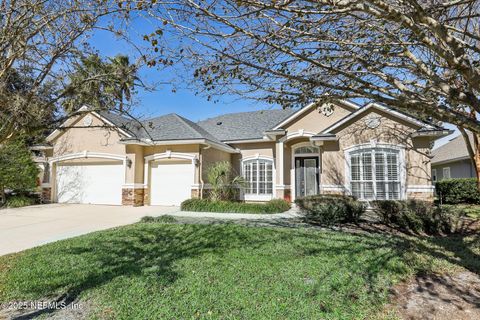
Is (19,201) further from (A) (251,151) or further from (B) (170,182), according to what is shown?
(A) (251,151)

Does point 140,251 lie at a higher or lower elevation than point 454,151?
lower

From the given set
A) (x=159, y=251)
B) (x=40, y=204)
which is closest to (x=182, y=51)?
(x=159, y=251)

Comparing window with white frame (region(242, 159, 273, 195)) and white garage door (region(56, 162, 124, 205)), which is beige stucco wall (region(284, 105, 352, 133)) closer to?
window with white frame (region(242, 159, 273, 195))

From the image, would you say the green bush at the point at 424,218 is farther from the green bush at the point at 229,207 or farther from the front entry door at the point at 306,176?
the front entry door at the point at 306,176

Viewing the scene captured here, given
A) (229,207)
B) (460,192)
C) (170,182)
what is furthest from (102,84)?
(460,192)

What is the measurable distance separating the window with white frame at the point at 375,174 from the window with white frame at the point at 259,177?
A: 529cm

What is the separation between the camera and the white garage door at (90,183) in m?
16.0

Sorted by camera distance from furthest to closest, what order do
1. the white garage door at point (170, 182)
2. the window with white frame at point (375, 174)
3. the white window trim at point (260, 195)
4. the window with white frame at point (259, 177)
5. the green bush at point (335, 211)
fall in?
the window with white frame at point (259, 177), the white window trim at point (260, 195), the white garage door at point (170, 182), the window with white frame at point (375, 174), the green bush at point (335, 211)

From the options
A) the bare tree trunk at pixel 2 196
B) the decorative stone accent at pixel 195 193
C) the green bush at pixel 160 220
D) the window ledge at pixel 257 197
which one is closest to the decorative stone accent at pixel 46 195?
the bare tree trunk at pixel 2 196

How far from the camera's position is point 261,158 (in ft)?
57.1

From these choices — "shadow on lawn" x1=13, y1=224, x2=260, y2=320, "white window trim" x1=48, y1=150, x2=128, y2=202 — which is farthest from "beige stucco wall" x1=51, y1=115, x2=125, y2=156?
"shadow on lawn" x1=13, y1=224, x2=260, y2=320

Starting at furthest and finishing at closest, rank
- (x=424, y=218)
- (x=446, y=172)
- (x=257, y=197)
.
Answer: (x=446, y=172) < (x=257, y=197) < (x=424, y=218)

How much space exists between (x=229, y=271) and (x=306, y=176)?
465 inches

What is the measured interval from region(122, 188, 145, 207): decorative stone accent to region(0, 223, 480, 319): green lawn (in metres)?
7.05
